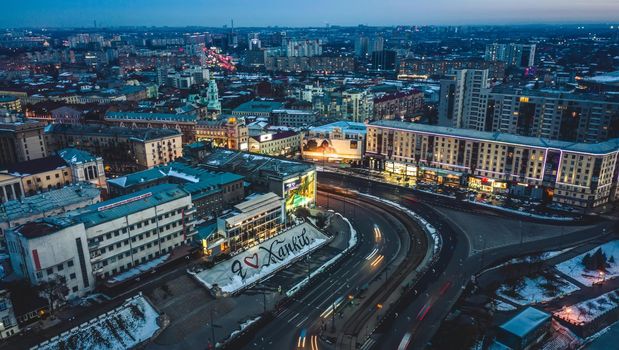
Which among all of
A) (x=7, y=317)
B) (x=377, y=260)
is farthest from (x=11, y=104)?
(x=377, y=260)

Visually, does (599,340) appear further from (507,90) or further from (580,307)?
(507,90)

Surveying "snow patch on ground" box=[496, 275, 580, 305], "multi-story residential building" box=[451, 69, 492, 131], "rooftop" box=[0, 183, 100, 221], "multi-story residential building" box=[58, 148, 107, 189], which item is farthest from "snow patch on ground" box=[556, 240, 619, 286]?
"multi-story residential building" box=[58, 148, 107, 189]

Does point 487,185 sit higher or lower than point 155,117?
lower

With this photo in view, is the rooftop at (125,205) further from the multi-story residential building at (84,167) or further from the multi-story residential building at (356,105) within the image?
the multi-story residential building at (356,105)

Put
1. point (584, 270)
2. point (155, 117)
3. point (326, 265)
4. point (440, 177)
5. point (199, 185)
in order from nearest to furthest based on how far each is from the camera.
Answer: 1. point (584, 270)
2. point (326, 265)
3. point (199, 185)
4. point (440, 177)
5. point (155, 117)

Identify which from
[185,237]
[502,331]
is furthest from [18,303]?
[502,331]

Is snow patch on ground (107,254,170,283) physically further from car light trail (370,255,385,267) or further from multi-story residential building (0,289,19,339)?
car light trail (370,255,385,267)

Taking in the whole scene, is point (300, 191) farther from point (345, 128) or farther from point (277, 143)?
point (345, 128)
